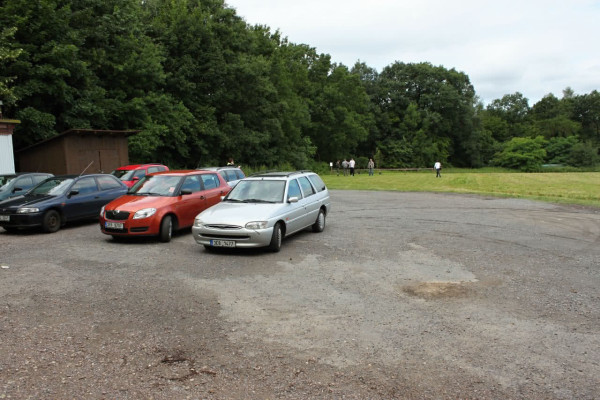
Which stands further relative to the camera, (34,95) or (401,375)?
(34,95)

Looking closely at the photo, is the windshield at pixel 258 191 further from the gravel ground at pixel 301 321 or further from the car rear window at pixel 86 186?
the car rear window at pixel 86 186

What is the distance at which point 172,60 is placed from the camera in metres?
38.0

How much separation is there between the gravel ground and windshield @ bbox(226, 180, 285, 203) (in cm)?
127

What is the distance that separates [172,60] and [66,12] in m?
12.4

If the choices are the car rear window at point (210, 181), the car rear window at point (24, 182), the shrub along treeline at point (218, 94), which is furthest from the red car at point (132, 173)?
the shrub along treeline at point (218, 94)

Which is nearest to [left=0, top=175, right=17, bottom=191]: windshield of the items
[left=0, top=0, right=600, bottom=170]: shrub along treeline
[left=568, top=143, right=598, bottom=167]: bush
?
[left=0, top=0, right=600, bottom=170]: shrub along treeline

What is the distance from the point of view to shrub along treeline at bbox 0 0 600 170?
2508 centimetres

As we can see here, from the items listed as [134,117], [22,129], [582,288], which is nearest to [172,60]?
[134,117]

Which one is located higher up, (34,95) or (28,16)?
(28,16)

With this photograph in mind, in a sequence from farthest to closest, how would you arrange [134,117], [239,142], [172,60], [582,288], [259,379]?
[239,142] < [172,60] < [134,117] < [582,288] < [259,379]

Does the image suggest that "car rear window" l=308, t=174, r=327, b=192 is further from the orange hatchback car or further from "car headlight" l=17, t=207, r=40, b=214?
"car headlight" l=17, t=207, r=40, b=214

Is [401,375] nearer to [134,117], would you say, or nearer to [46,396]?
[46,396]

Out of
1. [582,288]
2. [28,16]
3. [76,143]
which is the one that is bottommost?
[582,288]

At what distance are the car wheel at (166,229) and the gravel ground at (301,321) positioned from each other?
33cm
